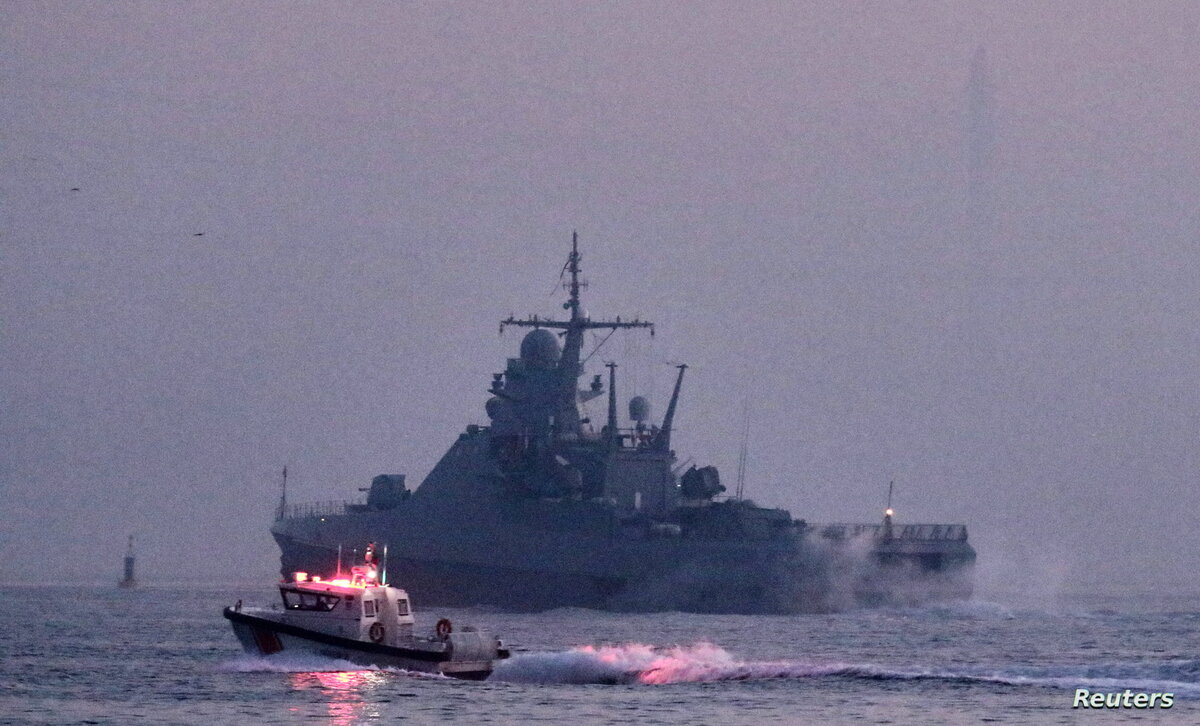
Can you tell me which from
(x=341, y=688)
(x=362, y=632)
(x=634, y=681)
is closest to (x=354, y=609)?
(x=362, y=632)

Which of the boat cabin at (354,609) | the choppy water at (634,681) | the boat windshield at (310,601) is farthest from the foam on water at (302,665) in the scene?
the boat windshield at (310,601)

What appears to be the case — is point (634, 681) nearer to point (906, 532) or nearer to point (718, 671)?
point (718, 671)

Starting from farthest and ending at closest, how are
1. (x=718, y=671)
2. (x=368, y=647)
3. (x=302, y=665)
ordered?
(x=718, y=671) < (x=302, y=665) < (x=368, y=647)

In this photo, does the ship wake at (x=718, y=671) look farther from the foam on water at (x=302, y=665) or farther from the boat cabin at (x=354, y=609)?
the boat cabin at (x=354, y=609)

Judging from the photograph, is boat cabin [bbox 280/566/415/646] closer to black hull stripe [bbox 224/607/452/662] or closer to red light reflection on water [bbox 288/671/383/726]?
black hull stripe [bbox 224/607/452/662]

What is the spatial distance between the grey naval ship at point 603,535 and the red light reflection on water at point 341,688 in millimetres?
30552

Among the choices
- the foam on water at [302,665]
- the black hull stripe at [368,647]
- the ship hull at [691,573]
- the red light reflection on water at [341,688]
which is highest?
the ship hull at [691,573]

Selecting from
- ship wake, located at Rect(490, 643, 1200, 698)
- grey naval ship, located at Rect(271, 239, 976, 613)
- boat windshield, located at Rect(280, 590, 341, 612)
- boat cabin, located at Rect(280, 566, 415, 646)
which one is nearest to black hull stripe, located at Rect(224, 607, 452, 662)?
boat cabin, located at Rect(280, 566, 415, 646)

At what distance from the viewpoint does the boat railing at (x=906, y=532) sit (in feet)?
220

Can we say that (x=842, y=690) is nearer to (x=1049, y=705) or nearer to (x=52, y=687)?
(x=1049, y=705)

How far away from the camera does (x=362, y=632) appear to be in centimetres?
3547

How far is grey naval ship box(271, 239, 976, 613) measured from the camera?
65.7 metres

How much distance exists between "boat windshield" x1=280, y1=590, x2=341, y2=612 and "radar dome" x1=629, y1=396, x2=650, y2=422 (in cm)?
3650

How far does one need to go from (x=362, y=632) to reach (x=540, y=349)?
37.5 metres
